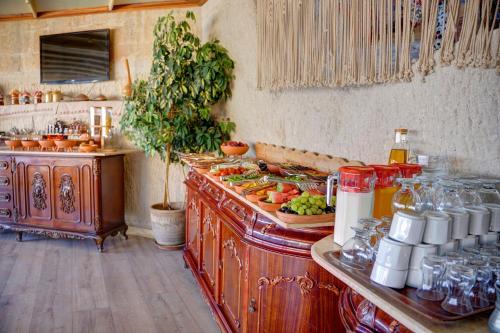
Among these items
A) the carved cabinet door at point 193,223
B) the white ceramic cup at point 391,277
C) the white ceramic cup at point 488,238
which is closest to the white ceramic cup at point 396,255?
the white ceramic cup at point 391,277

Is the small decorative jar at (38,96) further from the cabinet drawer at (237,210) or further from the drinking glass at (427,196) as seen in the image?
the drinking glass at (427,196)

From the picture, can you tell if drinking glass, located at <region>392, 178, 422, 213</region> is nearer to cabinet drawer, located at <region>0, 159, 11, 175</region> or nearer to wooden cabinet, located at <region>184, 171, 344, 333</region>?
wooden cabinet, located at <region>184, 171, 344, 333</region>

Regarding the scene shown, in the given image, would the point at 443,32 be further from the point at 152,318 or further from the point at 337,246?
the point at 152,318

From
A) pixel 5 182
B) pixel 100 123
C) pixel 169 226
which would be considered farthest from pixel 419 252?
pixel 5 182

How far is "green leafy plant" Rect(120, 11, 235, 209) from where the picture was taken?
375 cm

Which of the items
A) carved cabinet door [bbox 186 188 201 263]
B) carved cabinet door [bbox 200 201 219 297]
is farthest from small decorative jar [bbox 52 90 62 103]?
carved cabinet door [bbox 200 201 219 297]

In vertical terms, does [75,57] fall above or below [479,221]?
above

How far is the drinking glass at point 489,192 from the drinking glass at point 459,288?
355 millimetres

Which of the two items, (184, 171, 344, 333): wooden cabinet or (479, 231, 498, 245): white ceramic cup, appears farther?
(184, 171, 344, 333): wooden cabinet

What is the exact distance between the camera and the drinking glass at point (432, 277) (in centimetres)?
91

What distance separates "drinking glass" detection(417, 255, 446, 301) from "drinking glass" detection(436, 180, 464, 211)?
182 mm

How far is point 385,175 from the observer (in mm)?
1306

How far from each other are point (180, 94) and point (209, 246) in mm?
1782

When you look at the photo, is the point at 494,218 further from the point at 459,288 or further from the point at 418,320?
the point at 418,320
